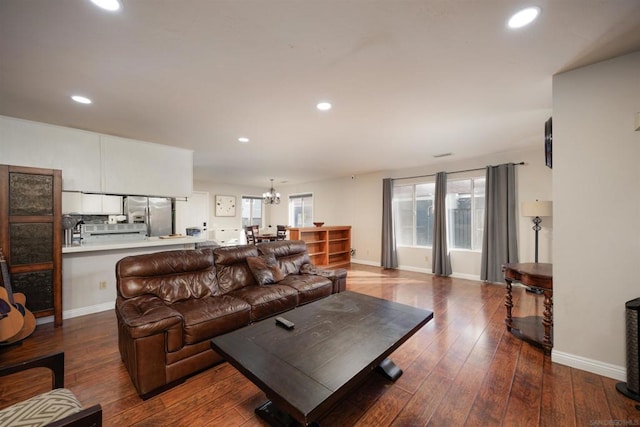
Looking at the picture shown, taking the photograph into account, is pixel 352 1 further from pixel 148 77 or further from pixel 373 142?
pixel 373 142

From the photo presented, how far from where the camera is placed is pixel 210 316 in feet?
6.91

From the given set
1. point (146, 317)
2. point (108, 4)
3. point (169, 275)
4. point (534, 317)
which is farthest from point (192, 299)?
point (534, 317)

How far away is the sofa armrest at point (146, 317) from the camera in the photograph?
1.76 metres

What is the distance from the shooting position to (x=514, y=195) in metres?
4.65

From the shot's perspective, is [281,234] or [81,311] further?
[281,234]

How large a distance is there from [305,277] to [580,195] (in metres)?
2.90

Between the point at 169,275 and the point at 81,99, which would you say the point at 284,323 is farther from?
the point at 81,99

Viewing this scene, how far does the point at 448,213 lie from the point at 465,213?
13.0 inches

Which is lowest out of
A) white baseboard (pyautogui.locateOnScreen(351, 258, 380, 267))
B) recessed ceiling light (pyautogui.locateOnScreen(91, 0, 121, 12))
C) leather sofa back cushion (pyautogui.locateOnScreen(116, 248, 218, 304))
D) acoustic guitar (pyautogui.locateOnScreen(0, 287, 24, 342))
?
white baseboard (pyautogui.locateOnScreen(351, 258, 380, 267))

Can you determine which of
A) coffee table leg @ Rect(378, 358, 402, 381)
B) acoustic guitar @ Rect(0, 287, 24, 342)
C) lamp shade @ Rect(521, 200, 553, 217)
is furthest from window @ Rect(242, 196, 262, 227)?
lamp shade @ Rect(521, 200, 553, 217)

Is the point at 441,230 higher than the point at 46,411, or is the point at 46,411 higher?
the point at 441,230

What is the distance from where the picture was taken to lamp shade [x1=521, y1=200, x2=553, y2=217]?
3.79m

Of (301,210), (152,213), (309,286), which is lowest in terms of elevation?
(309,286)

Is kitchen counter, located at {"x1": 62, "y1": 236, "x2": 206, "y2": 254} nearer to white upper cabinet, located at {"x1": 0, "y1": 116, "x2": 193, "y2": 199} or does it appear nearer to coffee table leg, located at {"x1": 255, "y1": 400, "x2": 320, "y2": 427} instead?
white upper cabinet, located at {"x1": 0, "y1": 116, "x2": 193, "y2": 199}
